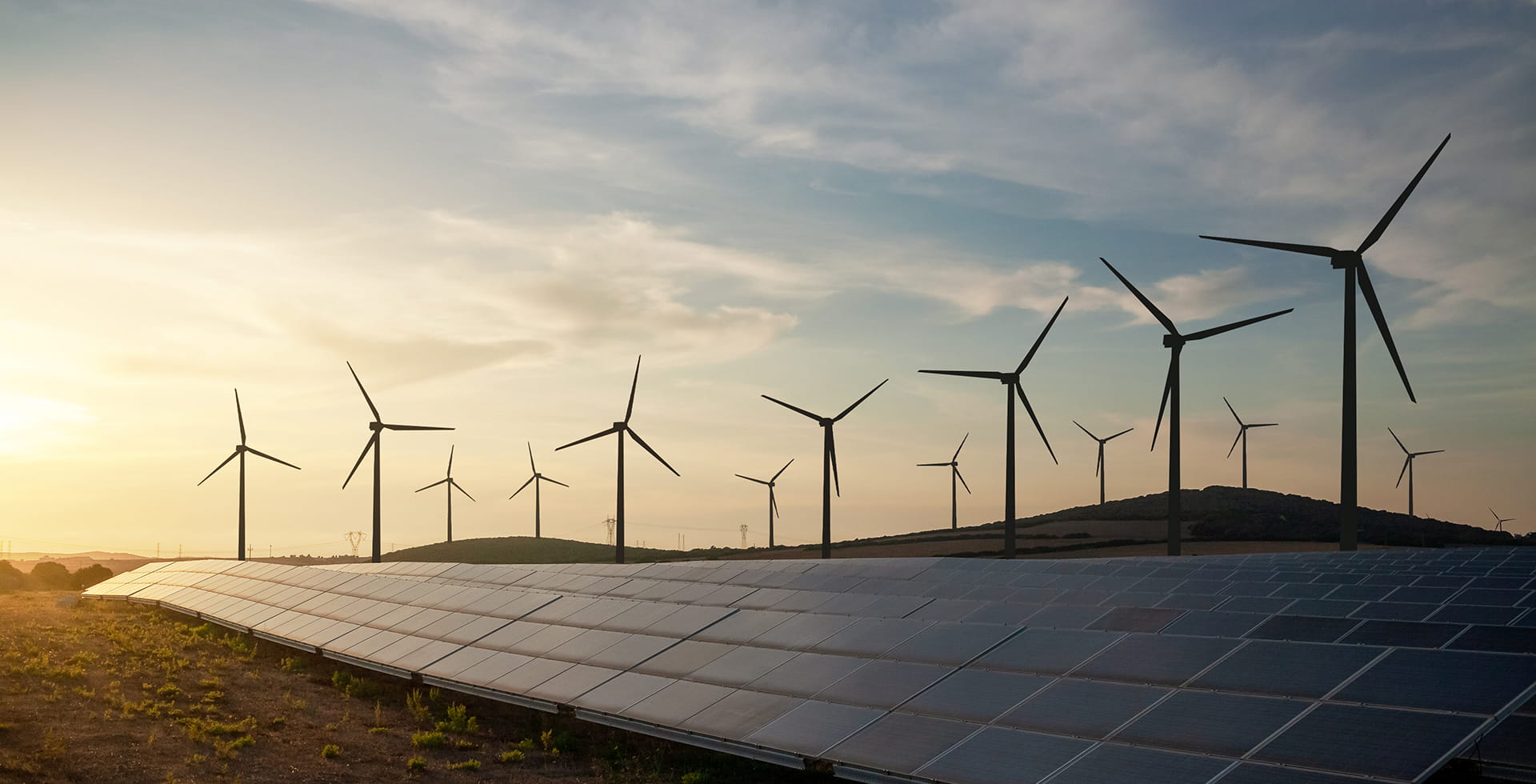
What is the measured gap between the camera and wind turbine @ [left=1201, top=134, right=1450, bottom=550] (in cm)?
6362

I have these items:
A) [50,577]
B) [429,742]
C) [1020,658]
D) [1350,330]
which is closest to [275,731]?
[429,742]

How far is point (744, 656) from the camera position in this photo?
102ft

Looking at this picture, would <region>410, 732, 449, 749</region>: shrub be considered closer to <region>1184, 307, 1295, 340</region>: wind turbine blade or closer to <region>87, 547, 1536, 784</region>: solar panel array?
<region>87, 547, 1536, 784</region>: solar panel array

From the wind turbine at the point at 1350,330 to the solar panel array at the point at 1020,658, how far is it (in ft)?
35.2

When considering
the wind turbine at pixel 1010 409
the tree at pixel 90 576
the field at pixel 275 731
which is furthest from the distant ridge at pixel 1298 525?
the tree at pixel 90 576

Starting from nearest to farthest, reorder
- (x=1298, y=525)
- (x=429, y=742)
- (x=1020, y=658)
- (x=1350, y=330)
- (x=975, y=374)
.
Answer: (x=1020, y=658) < (x=429, y=742) < (x=1350, y=330) < (x=975, y=374) < (x=1298, y=525)

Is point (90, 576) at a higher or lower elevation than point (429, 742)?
lower

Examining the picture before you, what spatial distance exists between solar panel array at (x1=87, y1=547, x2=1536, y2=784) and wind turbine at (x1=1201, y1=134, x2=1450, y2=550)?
10.7m

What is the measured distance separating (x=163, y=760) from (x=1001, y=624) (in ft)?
81.6

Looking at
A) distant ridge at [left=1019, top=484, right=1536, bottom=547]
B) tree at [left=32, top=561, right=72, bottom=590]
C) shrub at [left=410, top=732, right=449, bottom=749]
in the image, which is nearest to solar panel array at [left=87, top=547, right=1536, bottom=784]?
shrub at [left=410, top=732, right=449, bottom=749]

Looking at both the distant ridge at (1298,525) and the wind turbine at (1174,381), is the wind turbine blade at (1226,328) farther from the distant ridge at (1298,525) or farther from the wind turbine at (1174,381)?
the distant ridge at (1298,525)

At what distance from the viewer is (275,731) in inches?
1425

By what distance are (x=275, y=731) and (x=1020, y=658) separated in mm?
25938

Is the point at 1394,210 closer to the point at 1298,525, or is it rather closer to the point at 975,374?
the point at 975,374
